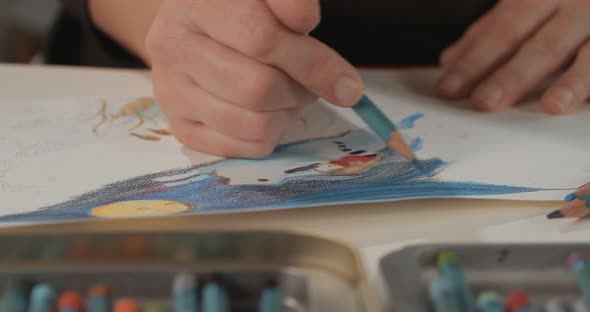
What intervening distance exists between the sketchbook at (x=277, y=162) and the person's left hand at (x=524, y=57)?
0.06ft

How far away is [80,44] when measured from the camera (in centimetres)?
68

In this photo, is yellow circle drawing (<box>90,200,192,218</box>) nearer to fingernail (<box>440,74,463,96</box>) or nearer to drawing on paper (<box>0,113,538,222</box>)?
drawing on paper (<box>0,113,538,222</box>)

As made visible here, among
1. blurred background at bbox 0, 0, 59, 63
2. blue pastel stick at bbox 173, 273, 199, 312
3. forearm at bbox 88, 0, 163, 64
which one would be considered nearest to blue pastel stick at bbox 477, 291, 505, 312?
blue pastel stick at bbox 173, 273, 199, 312

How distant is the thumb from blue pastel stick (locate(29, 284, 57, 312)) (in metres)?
0.18

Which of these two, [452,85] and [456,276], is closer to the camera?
[456,276]

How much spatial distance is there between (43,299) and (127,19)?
15.3 inches

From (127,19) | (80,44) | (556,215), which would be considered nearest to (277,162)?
(556,215)

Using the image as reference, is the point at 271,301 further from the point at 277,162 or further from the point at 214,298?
the point at 277,162

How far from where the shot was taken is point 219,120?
15.0 inches

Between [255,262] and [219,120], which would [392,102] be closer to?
[219,120]

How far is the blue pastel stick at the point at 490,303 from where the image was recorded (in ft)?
0.72

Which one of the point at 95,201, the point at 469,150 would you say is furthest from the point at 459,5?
the point at 95,201

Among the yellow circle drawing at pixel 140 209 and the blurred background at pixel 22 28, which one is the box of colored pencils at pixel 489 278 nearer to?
the yellow circle drawing at pixel 140 209

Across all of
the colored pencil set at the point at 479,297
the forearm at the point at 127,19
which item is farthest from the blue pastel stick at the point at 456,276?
the forearm at the point at 127,19
